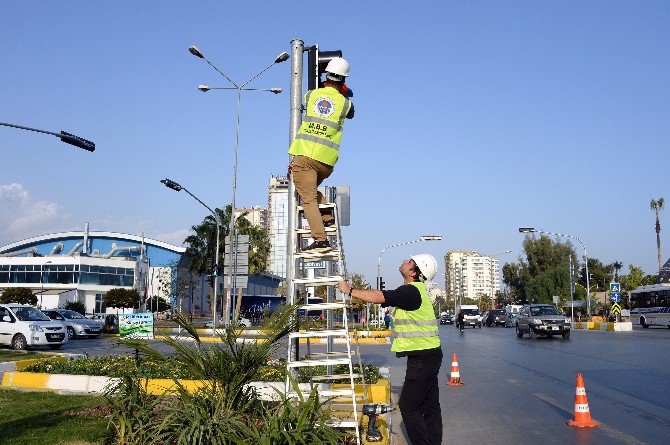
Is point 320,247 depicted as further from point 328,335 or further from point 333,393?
point 333,393

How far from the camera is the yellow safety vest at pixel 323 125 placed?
6387 mm

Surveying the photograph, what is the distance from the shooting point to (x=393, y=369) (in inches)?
696

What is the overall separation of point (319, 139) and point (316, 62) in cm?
209

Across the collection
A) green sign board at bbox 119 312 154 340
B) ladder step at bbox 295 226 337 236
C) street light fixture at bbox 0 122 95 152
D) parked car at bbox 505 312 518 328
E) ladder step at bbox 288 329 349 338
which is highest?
street light fixture at bbox 0 122 95 152

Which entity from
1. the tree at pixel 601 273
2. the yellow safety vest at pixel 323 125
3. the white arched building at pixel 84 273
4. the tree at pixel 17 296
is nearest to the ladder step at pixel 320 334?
the yellow safety vest at pixel 323 125

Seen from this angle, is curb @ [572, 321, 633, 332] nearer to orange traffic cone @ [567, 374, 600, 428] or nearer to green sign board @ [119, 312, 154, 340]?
orange traffic cone @ [567, 374, 600, 428]

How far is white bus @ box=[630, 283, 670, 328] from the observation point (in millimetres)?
45594

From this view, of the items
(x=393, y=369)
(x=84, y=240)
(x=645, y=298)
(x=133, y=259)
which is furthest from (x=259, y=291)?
(x=393, y=369)

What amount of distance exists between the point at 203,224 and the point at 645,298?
128ft

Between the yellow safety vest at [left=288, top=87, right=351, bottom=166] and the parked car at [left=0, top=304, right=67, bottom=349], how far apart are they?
21.6 metres

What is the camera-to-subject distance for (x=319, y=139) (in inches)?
255

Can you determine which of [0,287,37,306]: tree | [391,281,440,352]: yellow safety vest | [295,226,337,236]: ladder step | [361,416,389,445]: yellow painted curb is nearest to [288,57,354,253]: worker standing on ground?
[295,226,337,236]: ladder step

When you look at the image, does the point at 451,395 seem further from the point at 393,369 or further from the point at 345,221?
the point at 393,369

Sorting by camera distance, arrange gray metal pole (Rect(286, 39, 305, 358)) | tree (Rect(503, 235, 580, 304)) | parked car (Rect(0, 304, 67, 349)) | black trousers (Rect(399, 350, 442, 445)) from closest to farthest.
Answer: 1. black trousers (Rect(399, 350, 442, 445))
2. gray metal pole (Rect(286, 39, 305, 358))
3. parked car (Rect(0, 304, 67, 349))
4. tree (Rect(503, 235, 580, 304))
